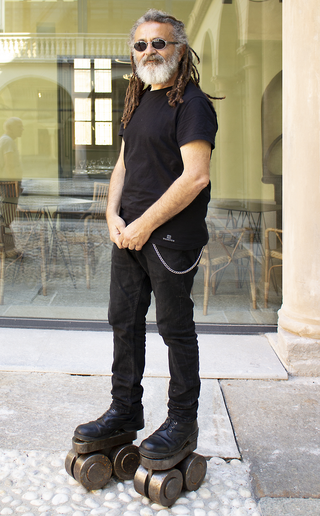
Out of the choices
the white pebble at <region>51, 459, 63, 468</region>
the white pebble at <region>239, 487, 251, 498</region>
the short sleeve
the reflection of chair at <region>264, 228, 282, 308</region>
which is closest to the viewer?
the short sleeve

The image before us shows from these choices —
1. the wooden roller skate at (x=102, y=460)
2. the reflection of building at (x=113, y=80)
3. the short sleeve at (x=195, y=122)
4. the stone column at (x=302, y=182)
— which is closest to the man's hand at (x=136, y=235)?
the short sleeve at (x=195, y=122)

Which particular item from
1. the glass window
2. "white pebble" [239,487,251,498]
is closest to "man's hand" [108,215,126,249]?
"white pebble" [239,487,251,498]

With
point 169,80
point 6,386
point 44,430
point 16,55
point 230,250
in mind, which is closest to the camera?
point 169,80

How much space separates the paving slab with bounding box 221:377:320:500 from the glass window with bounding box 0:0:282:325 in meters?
1.09

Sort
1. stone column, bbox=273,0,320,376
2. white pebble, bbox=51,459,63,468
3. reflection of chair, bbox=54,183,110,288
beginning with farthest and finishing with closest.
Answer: reflection of chair, bbox=54,183,110,288 → stone column, bbox=273,0,320,376 → white pebble, bbox=51,459,63,468

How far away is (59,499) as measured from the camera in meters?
1.94

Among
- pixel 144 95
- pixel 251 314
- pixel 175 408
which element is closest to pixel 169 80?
pixel 144 95

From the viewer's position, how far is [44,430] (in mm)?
2463

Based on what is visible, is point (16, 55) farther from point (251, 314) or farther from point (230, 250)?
point (251, 314)

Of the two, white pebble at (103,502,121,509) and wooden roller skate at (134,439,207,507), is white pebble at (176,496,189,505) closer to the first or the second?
wooden roller skate at (134,439,207,507)

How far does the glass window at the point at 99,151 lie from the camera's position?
4316 millimetres

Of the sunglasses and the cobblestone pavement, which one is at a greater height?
the sunglasses

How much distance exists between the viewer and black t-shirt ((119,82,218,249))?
6.00 feet

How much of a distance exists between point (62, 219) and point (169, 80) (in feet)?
10.1
